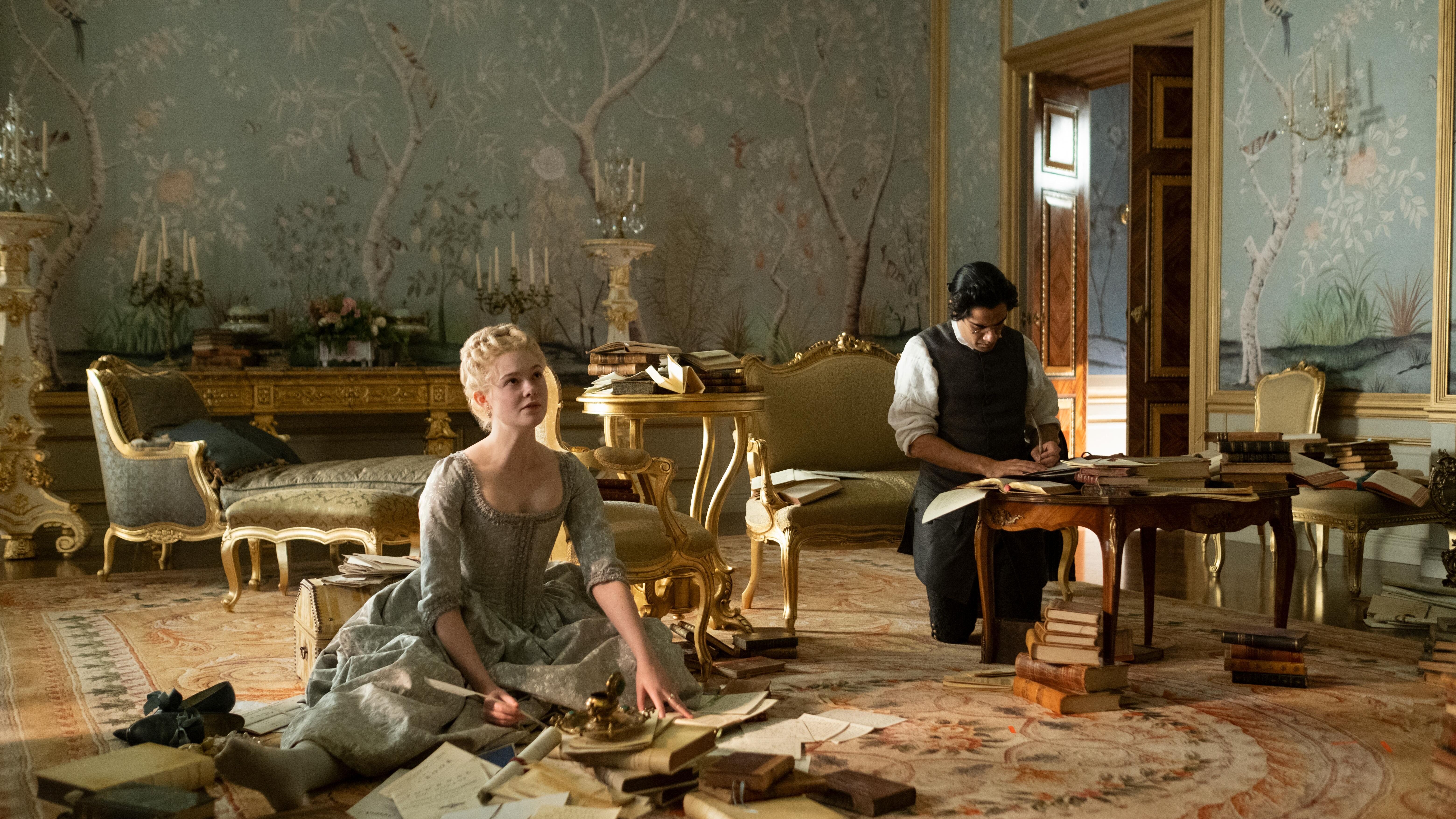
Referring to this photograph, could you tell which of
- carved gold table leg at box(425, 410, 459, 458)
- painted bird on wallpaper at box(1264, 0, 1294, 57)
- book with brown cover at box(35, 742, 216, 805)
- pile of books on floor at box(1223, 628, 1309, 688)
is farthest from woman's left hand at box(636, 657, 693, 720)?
painted bird on wallpaper at box(1264, 0, 1294, 57)

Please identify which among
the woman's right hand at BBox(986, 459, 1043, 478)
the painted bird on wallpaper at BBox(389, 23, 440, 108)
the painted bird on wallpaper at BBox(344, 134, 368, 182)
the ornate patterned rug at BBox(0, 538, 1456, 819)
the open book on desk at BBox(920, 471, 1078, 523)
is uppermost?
the painted bird on wallpaper at BBox(389, 23, 440, 108)

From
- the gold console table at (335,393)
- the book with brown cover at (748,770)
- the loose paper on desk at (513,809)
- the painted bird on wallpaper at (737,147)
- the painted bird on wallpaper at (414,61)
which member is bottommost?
the loose paper on desk at (513,809)

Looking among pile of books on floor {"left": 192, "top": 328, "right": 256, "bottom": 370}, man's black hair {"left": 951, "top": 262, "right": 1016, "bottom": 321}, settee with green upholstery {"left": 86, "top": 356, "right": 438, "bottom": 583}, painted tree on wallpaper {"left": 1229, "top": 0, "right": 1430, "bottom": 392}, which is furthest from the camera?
pile of books on floor {"left": 192, "top": 328, "right": 256, "bottom": 370}

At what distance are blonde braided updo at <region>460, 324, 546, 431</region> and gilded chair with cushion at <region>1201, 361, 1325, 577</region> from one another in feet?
13.9

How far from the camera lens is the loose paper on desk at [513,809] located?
235cm

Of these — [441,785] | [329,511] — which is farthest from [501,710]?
[329,511]

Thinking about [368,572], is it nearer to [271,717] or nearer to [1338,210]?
[271,717]

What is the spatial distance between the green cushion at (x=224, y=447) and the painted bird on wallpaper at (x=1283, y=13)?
220 inches

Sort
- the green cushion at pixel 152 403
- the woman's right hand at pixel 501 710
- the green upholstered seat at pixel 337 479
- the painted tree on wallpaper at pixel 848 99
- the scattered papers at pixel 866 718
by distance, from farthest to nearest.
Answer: the painted tree on wallpaper at pixel 848 99, the green cushion at pixel 152 403, the green upholstered seat at pixel 337 479, the scattered papers at pixel 866 718, the woman's right hand at pixel 501 710

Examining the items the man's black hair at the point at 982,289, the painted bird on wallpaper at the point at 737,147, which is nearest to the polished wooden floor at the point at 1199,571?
the man's black hair at the point at 982,289

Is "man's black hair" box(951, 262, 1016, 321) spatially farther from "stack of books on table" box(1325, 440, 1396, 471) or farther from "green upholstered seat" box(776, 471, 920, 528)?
"stack of books on table" box(1325, 440, 1396, 471)

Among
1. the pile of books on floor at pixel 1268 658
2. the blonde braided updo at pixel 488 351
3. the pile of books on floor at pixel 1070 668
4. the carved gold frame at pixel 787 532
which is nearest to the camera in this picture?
the blonde braided updo at pixel 488 351

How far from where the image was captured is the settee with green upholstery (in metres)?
5.18

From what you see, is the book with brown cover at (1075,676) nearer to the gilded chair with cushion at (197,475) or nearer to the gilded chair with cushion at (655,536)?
the gilded chair with cushion at (655,536)
